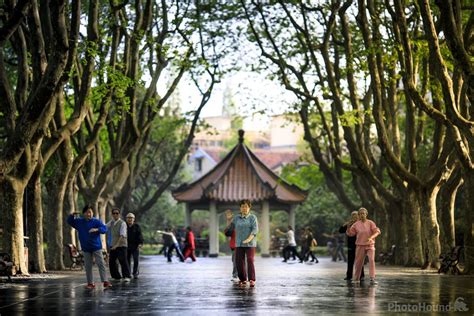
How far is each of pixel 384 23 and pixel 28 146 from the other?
13.3 meters

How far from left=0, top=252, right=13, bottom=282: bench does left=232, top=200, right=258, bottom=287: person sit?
217 inches

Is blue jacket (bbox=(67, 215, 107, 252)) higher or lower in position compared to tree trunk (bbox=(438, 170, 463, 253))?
lower

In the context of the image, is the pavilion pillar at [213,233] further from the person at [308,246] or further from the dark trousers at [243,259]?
the dark trousers at [243,259]

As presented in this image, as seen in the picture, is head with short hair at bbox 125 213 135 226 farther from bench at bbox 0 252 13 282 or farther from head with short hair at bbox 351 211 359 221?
head with short hair at bbox 351 211 359 221

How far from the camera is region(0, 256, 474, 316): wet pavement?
1534 centimetres

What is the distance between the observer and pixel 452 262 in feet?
98.9

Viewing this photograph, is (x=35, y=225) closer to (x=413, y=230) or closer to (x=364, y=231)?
(x=364, y=231)

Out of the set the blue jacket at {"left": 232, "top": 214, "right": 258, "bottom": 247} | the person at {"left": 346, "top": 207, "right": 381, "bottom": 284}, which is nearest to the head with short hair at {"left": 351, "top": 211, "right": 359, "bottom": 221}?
the person at {"left": 346, "top": 207, "right": 381, "bottom": 284}

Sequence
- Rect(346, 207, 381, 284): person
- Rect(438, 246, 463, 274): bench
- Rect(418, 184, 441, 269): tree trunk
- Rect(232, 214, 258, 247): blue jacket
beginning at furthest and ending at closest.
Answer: Rect(418, 184, 441, 269): tree trunk → Rect(438, 246, 463, 274): bench → Rect(346, 207, 381, 284): person → Rect(232, 214, 258, 247): blue jacket

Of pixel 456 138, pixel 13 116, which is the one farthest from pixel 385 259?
pixel 13 116

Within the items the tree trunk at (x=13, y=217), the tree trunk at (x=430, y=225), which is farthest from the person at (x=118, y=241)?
the tree trunk at (x=430, y=225)

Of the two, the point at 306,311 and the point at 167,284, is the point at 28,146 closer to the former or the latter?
the point at 167,284

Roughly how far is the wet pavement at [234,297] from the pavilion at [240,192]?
3565 centimetres

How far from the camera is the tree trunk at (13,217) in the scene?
26.3 metres
